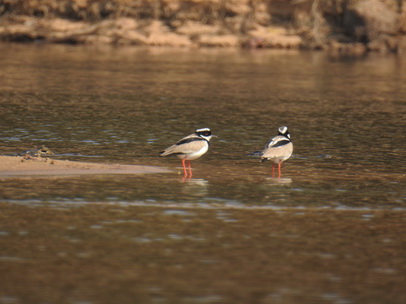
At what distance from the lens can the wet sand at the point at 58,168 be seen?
14.7m

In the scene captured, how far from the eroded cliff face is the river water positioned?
26.0 meters

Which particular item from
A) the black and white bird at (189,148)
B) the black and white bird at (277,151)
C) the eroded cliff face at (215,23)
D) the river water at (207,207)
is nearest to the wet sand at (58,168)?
the river water at (207,207)

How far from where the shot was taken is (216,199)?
13172 millimetres

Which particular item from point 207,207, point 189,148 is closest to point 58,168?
point 189,148

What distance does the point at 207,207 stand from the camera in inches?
497

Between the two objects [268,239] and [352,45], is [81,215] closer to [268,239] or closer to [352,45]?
[268,239]

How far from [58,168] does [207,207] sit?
135 inches

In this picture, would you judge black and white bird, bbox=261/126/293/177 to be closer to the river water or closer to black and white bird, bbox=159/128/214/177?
the river water

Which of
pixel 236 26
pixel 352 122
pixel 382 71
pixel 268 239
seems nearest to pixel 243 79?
pixel 382 71

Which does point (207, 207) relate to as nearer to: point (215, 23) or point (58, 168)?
point (58, 168)

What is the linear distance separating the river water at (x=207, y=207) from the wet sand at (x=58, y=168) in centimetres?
42

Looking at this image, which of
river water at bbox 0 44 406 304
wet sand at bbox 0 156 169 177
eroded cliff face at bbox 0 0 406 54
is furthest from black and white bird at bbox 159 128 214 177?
eroded cliff face at bbox 0 0 406 54

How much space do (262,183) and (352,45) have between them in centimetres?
4134

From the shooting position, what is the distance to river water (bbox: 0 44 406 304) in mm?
9195
